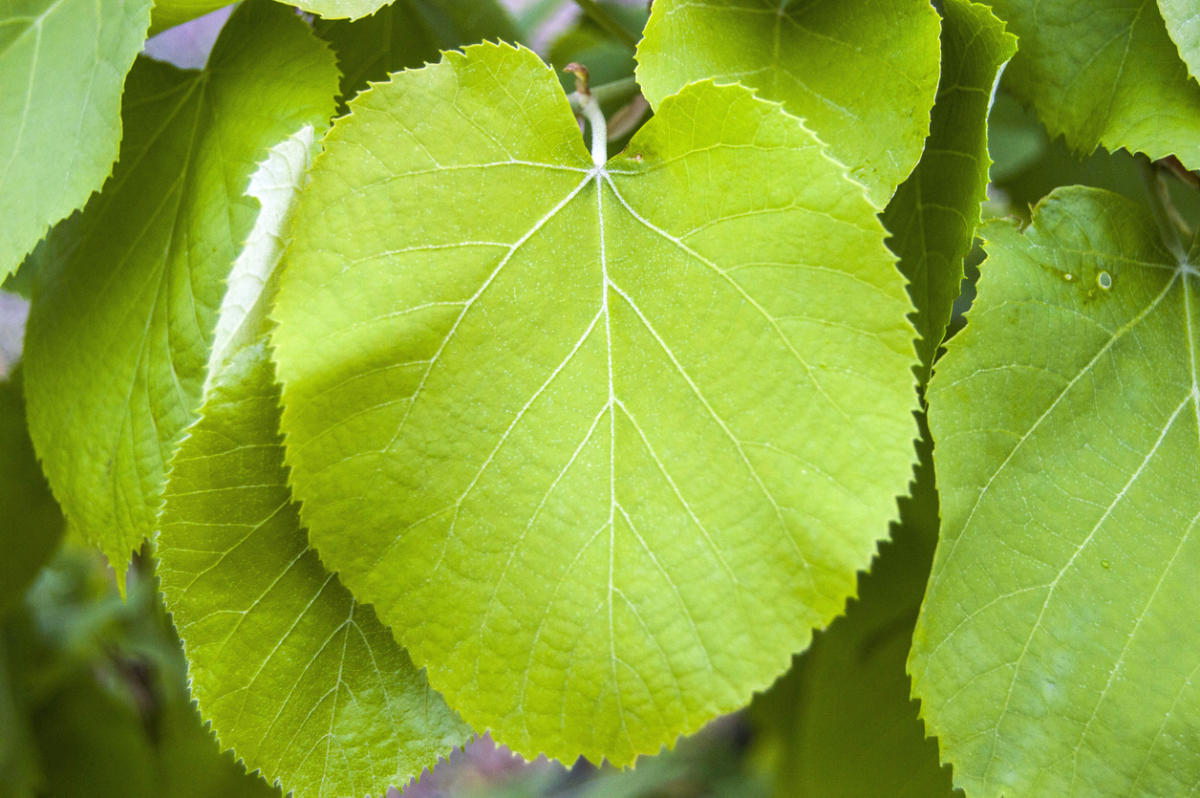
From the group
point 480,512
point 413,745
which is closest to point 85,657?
point 413,745

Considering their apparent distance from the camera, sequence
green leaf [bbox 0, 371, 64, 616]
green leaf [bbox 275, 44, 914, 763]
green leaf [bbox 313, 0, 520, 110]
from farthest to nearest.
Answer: green leaf [bbox 0, 371, 64, 616]
green leaf [bbox 313, 0, 520, 110]
green leaf [bbox 275, 44, 914, 763]

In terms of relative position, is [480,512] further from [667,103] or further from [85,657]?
[85,657]

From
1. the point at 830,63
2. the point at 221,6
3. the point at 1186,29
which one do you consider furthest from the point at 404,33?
the point at 1186,29

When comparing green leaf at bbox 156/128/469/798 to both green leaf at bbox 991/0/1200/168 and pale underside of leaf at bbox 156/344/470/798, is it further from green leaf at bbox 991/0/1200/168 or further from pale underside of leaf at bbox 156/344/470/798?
green leaf at bbox 991/0/1200/168

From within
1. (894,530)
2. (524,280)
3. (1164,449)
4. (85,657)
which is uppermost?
(524,280)

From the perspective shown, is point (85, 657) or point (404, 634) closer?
point (404, 634)

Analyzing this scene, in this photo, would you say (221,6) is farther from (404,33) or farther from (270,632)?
(270,632)

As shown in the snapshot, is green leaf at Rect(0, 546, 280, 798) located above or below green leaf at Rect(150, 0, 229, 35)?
below

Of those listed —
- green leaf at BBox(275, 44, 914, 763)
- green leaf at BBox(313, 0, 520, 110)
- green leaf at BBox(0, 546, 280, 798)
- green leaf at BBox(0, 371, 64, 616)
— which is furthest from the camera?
green leaf at BBox(0, 546, 280, 798)

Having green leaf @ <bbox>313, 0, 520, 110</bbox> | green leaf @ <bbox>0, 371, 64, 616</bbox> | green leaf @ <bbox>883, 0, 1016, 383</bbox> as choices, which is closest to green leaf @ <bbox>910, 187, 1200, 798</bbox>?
green leaf @ <bbox>883, 0, 1016, 383</bbox>
